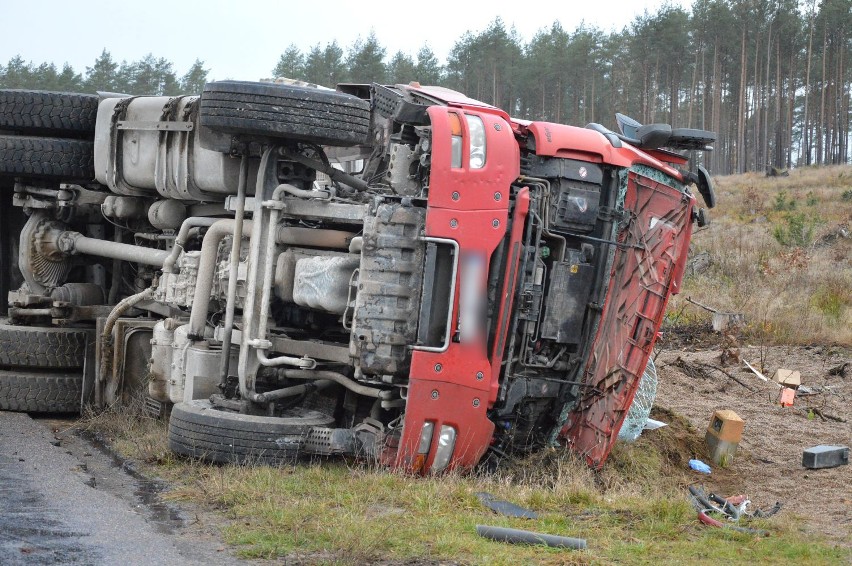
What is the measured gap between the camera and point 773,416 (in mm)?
9352

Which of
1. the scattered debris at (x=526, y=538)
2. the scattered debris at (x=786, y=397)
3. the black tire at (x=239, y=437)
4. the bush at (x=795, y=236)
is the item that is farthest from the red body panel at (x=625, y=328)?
the bush at (x=795, y=236)

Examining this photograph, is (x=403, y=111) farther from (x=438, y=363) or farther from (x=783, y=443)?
(x=783, y=443)

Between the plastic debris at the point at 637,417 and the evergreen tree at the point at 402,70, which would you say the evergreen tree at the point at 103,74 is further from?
the plastic debris at the point at 637,417

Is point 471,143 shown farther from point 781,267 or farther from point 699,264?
point 699,264

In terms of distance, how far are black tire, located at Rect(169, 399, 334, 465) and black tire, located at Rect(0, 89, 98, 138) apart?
10.9ft

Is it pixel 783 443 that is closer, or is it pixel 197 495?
pixel 197 495

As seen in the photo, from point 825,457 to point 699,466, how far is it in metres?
0.85

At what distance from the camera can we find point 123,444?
7121 mm

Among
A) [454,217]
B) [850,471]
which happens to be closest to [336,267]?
[454,217]

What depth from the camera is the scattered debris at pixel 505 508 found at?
17.2ft

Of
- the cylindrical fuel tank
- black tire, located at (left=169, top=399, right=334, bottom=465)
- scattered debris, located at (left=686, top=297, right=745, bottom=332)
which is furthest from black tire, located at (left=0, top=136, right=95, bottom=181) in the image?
scattered debris, located at (left=686, top=297, right=745, bottom=332)

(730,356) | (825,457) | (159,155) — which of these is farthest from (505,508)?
(730,356)

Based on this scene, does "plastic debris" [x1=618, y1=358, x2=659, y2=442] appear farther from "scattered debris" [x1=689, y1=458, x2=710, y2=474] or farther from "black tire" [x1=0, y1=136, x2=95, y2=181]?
"black tire" [x1=0, y1=136, x2=95, y2=181]

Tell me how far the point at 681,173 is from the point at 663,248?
1.89 feet
